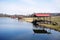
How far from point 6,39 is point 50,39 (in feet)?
22.7

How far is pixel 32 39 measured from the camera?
21.9 m

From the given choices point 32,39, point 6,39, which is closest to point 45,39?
point 32,39

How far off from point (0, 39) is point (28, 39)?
4.48m

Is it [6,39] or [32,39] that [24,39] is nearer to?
[32,39]

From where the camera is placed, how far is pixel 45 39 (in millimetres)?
21859

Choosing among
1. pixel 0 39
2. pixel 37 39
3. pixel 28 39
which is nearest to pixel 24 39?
pixel 28 39

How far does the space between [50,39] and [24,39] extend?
4.01 metres

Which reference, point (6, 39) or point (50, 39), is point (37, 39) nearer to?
point (50, 39)

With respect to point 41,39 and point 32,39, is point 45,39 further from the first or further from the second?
point 32,39

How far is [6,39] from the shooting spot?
22594mm

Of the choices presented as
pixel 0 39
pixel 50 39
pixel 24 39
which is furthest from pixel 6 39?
pixel 50 39

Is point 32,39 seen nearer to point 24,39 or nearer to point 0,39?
point 24,39

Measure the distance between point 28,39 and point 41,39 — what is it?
1.99m

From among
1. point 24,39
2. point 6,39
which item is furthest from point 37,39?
point 6,39
